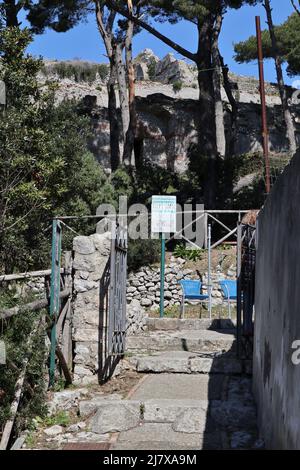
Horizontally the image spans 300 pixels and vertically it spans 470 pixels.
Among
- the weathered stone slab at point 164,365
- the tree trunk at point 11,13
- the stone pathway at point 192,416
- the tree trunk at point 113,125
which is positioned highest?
the tree trunk at point 11,13

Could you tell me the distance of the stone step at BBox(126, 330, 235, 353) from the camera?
735 centimetres

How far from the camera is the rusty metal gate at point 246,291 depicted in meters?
6.68

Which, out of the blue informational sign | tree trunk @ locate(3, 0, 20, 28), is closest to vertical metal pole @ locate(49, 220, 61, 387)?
the blue informational sign

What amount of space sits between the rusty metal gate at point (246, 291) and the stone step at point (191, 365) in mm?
175

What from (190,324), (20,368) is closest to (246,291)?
(190,324)

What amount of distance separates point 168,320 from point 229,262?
177 inches

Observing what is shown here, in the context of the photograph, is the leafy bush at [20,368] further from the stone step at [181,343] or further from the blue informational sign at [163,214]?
the blue informational sign at [163,214]

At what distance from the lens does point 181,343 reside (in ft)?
24.7

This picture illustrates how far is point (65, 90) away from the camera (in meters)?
26.2

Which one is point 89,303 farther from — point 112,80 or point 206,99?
point 112,80

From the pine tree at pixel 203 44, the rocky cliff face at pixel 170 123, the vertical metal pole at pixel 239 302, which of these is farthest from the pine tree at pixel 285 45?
the vertical metal pole at pixel 239 302

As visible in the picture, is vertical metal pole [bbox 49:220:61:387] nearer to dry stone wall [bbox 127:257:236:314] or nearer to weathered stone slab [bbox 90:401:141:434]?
weathered stone slab [bbox 90:401:141:434]
